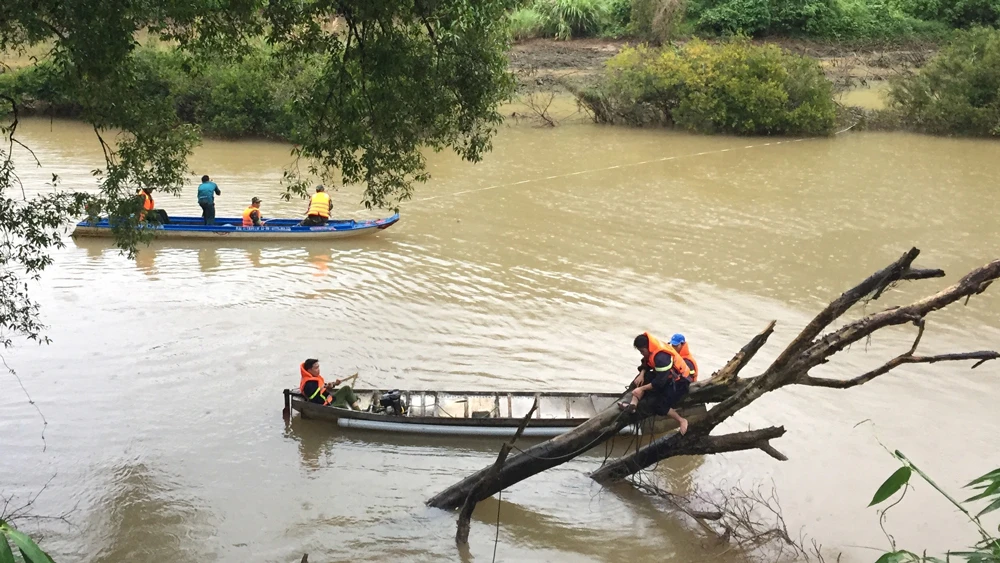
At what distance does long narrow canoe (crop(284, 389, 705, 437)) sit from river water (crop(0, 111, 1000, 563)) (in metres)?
0.28

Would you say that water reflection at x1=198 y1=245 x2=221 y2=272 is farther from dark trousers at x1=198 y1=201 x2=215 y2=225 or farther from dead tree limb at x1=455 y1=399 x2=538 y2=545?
dead tree limb at x1=455 y1=399 x2=538 y2=545

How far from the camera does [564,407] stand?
33.2 ft

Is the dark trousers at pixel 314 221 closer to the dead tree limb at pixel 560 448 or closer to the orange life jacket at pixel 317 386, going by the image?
the orange life jacket at pixel 317 386

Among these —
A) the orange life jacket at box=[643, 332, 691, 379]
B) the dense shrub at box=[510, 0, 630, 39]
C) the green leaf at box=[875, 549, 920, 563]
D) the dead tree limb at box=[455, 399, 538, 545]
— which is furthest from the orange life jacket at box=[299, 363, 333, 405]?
the dense shrub at box=[510, 0, 630, 39]

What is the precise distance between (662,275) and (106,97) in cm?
998

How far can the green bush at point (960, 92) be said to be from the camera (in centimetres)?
2538

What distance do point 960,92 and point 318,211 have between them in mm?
20210

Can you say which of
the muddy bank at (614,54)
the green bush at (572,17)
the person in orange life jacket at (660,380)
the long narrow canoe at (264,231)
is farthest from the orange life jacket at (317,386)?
the green bush at (572,17)

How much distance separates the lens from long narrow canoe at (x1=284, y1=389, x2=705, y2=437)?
9.62m

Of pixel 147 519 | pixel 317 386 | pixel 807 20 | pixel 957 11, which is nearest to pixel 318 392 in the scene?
pixel 317 386

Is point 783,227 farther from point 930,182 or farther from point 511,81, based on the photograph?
point 511,81

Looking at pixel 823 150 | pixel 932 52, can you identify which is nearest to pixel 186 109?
pixel 823 150

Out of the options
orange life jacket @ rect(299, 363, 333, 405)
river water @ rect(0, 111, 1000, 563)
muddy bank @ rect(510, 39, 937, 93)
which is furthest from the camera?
muddy bank @ rect(510, 39, 937, 93)

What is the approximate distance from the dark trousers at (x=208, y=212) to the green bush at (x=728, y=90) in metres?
15.2
